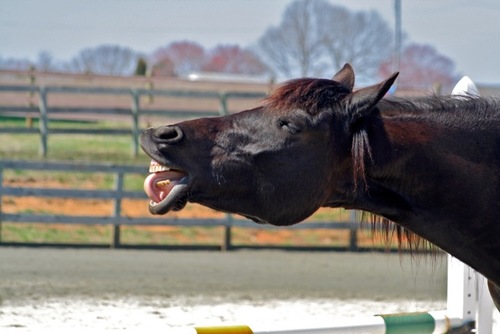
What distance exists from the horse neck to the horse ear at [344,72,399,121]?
0.35ft

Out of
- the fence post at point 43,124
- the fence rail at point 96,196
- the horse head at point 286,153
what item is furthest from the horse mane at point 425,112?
the fence post at point 43,124

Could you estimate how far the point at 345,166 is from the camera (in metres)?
3.39

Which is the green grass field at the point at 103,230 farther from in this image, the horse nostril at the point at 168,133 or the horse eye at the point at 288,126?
the horse nostril at the point at 168,133

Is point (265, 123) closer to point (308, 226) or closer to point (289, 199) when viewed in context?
point (289, 199)

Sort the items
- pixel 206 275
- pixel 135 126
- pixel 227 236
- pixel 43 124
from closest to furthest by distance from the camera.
Result: pixel 206 275 < pixel 227 236 < pixel 43 124 < pixel 135 126

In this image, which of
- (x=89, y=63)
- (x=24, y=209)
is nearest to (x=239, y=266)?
(x=24, y=209)

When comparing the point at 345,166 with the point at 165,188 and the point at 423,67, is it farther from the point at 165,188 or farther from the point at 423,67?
the point at 423,67

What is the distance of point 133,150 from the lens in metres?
18.3

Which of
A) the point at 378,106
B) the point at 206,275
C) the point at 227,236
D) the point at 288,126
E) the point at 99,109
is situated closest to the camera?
the point at 288,126

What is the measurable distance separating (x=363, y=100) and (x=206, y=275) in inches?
277

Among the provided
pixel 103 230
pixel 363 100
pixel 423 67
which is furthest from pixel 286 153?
pixel 423 67

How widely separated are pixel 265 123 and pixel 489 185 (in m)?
0.85

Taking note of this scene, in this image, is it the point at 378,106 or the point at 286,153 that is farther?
the point at 378,106

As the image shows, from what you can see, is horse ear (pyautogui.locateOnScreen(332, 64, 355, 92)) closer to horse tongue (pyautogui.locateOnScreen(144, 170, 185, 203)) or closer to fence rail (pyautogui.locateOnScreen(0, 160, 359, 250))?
horse tongue (pyautogui.locateOnScreen(144, 170, 185, 203))
